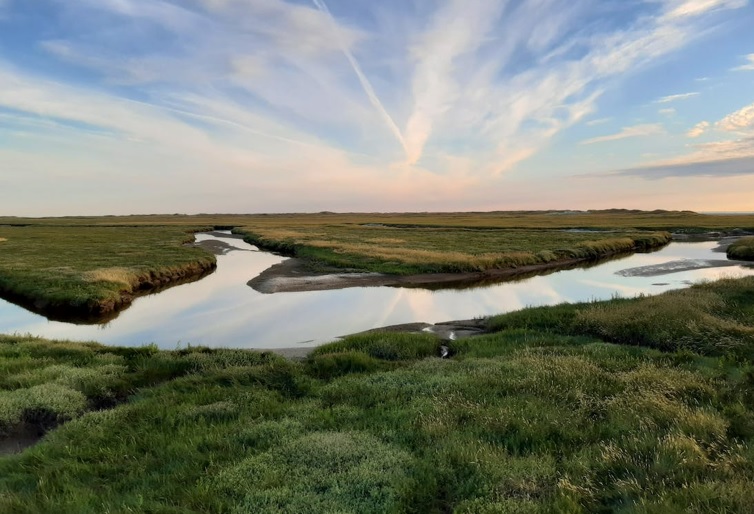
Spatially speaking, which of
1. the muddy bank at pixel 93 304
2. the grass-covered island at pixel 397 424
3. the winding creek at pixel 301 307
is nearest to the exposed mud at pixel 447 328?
the winding creek at pixel 301 307

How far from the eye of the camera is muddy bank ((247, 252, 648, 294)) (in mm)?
35375

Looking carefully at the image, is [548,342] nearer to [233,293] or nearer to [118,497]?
[118,497]

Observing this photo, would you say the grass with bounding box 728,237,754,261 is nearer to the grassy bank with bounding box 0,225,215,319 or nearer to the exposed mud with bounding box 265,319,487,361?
the exposed mud with bounding box 265,319,487,361

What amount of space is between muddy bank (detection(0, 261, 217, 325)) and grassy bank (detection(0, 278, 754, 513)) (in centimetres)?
1209

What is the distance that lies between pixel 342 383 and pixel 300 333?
35.0 feet

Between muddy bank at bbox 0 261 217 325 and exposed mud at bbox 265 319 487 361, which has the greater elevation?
exposed mud at bbox 265 319 487 361

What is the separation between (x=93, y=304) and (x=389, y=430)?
2500cm

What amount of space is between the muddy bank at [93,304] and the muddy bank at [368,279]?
7476mm

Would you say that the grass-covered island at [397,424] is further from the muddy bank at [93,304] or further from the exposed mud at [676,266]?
the exposed mud at [676,266]

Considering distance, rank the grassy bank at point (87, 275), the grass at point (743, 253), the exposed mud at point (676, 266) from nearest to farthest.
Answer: the grassy bank at point (87, 275) → the exposed mud at point (676, 266) → the grass at point (743, 253)

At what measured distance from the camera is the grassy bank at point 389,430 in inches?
249

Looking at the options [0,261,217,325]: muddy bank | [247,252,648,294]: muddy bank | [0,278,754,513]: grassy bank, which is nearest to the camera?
[0,278,754,513]: grassy bank

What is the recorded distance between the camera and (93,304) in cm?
2706

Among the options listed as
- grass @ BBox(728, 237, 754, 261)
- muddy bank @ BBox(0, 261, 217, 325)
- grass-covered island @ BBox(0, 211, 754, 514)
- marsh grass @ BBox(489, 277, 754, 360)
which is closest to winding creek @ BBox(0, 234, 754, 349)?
muddy bank @ BBox(0, 261, 217, 325)
